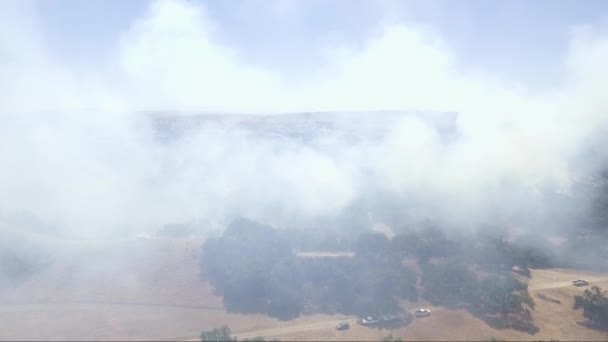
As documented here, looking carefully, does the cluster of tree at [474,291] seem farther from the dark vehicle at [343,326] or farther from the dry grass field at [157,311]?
the dark vehicle at [343,326]

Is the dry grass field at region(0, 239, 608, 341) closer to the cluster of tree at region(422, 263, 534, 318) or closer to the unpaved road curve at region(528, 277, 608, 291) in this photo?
the unpaved road curve at region(528, 277, 608, 291)

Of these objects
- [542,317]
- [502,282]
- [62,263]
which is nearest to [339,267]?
[502,282]

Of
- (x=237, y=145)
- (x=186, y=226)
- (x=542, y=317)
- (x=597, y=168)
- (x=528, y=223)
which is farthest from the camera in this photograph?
(x=237, y=145)

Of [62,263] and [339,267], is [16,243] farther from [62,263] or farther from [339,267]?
[339,267]

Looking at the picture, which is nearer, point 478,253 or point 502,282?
point 502,282

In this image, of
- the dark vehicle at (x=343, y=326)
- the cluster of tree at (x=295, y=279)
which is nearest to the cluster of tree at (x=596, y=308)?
the cluster of tree at (x=295, y=279)

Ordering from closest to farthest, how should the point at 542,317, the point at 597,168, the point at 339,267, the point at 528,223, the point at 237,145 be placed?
1. the point at 542,317
2. the point at 339,267
3. the point at 528,223
4. the point at 597,168
5. the point at 237,145

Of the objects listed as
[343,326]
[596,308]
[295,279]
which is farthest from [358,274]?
[596,308]

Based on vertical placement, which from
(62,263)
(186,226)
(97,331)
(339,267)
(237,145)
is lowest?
(97,331)
